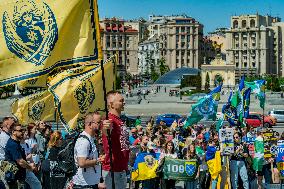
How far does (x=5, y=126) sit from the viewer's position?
31.4 ft

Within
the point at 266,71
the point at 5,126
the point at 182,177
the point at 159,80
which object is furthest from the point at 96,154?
the point at 266,71

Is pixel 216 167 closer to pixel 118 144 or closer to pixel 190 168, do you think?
pixel 190 168

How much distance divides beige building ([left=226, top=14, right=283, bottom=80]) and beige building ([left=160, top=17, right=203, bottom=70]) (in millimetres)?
10148

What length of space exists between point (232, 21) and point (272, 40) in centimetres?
1366

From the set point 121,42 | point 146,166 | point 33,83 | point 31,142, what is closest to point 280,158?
point 146,166

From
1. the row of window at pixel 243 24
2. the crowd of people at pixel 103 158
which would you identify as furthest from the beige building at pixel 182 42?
the crowd of people at pixel 103 158

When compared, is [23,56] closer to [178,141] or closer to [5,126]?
[5,126]

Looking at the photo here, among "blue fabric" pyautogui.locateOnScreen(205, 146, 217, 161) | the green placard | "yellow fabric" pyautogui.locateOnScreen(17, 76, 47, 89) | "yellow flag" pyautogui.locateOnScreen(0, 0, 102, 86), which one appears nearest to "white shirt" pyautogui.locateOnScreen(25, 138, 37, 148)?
the green placard

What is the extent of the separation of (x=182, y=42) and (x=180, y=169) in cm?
18210

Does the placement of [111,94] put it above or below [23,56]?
below

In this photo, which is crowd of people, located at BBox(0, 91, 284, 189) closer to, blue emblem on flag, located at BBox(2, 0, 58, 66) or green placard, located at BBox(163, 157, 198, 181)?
green placard, located at BBox(163, 157, 198, 181)

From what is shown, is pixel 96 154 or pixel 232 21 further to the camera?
pixel 232 21

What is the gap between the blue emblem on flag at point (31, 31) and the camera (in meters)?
7.02

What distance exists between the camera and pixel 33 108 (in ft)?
46.6
